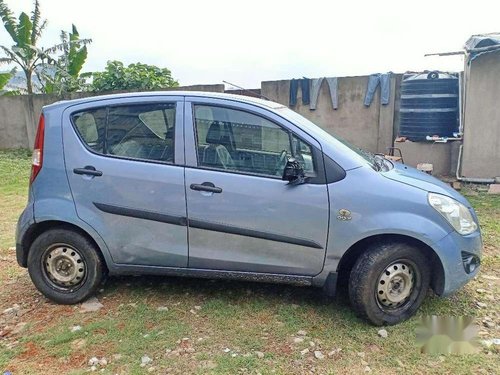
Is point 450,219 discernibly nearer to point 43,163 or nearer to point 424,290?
point 424,290

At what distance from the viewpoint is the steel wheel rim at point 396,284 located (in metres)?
2.86

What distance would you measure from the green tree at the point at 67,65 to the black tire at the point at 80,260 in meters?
11.2

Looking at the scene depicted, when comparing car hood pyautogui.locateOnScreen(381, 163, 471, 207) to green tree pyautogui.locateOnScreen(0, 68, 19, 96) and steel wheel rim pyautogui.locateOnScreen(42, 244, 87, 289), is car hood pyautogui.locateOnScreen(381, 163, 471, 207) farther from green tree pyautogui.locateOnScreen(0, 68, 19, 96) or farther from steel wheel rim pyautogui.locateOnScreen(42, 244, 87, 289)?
green tree pyautogui.locateOnScreen(0, 68, 19, 96)

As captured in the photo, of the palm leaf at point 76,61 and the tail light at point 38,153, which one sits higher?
the palm leaf at point 76,61

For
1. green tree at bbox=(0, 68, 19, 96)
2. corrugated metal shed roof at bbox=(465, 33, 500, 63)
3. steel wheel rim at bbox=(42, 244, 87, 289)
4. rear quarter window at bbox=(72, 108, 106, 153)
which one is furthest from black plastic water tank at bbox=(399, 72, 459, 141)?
green tree at bbox=(0, 68, 19, 96)

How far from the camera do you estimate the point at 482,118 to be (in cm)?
666

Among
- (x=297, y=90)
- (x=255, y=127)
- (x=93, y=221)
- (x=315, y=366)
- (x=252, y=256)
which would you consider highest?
(x=297, y=90)

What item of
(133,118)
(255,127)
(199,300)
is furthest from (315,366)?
(133,118)

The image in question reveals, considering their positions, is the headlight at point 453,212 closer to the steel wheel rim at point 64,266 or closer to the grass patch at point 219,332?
the grass patch at point 219,332

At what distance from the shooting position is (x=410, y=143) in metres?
7.25

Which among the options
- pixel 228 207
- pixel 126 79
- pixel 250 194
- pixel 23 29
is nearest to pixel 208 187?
pixel 228 207

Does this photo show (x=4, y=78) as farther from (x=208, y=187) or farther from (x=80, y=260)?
(x=208, y=187)

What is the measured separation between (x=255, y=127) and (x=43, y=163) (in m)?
1.68

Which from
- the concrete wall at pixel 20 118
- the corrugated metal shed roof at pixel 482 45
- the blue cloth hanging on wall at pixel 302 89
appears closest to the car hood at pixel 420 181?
the corrugated metal shed roof at pixel 482 45
